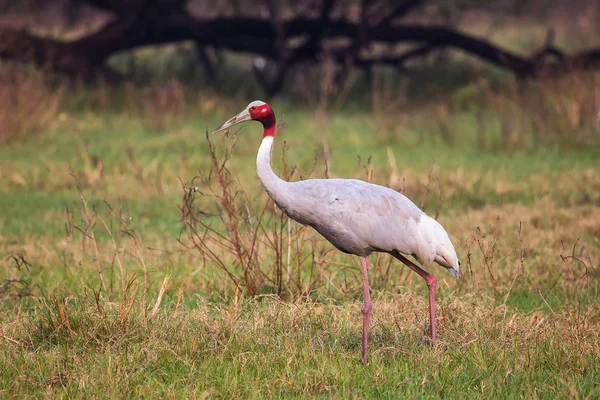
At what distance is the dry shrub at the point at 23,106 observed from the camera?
11.4 meters

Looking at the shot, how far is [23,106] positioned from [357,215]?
26.5 feet

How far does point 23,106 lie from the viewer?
38.5 ft

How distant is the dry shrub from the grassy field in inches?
6.4

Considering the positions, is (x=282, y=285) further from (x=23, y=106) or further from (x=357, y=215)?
(x=23, y=106)

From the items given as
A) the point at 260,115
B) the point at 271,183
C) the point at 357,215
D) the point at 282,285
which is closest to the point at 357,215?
the point at 357,215

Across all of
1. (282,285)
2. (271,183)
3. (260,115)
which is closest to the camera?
(271,183)

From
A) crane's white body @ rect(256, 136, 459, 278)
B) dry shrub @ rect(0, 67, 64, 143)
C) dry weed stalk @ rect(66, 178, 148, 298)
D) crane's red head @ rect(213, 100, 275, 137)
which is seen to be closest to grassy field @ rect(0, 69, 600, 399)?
dry weed stalk @ rect(66, 178, 148, 298)

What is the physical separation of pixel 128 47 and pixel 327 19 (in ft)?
10.7

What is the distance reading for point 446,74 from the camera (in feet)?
58.0

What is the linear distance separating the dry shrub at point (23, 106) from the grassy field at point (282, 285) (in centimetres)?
16

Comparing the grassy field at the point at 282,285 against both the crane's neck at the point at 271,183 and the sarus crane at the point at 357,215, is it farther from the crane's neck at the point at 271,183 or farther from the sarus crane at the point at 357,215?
the crane's neck at the point at 271,183

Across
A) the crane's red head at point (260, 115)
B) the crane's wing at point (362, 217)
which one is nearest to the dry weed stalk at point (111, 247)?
the crane's red head at point (260, 115)

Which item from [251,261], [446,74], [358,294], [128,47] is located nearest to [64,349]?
[251,261]

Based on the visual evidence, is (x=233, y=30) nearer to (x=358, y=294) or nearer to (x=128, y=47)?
(x=128, y=47)
